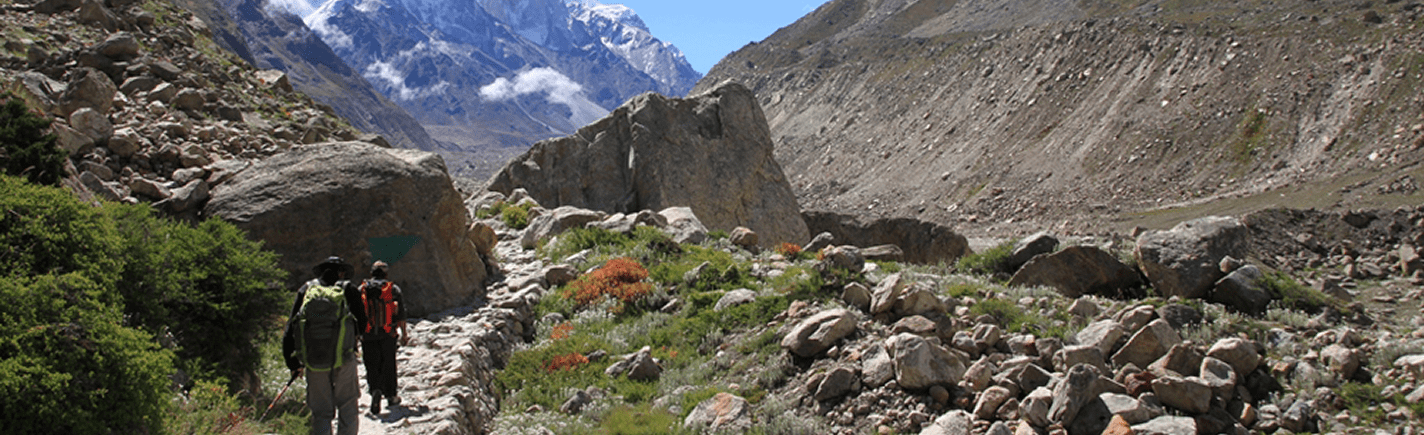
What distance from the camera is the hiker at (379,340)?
740cm

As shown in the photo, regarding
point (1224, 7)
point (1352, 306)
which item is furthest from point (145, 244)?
point (1224, 7)

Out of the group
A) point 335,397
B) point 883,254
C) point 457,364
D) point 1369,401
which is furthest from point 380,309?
point 883,254

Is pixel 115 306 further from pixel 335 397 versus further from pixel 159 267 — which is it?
pixel 335 397

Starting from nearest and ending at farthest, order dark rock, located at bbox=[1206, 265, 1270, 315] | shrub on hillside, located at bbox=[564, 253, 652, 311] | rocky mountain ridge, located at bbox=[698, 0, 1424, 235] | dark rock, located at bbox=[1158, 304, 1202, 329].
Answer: dark rock, located at bbox=[1158, 304, 1202, 329] < dark rock, located at bbox=[1206, 265, 1270, 315] < shrub on hillside, located at bbox=[564, 253, 652, 311] < rocky mountain ridge, located at bbox=[698, 0, 1424, 235]

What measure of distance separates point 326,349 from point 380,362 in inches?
41.6

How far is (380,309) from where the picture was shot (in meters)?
7.46

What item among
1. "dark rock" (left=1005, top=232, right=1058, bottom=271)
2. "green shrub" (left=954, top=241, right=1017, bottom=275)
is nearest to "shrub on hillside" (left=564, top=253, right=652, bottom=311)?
"green shrub" (left=954, top=241, right=1017, bottom=275)

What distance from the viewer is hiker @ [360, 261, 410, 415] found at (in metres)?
7.40

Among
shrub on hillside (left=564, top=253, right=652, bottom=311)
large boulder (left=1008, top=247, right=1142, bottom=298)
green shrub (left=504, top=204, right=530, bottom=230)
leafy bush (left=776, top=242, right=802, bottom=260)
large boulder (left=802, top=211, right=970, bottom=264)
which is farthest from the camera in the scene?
large boulder (left=802, top=211, right=970, bottom=264)

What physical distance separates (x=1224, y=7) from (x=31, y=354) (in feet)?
207

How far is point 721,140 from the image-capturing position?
24234 mm

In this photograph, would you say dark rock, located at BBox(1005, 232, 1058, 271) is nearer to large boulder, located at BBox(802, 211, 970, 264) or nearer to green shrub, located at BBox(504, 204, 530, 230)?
large boulder, located at BBox(802, 211, 970, 264)

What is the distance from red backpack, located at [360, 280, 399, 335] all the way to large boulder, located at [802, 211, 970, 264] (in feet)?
36.4

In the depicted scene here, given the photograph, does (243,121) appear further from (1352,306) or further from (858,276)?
(1352,306)
